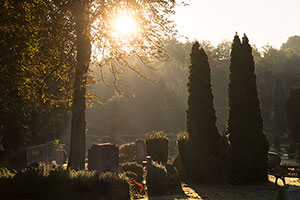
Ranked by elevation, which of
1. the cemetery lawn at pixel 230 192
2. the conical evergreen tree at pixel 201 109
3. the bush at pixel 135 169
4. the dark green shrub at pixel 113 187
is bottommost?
the cemetery lawn at pixel 230 192

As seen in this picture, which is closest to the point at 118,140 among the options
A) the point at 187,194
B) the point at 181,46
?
the point at 187,194

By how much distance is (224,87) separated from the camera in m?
68.9

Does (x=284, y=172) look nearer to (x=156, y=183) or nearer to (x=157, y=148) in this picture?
(x=156, y=183)

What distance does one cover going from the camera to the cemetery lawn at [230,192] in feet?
43.0

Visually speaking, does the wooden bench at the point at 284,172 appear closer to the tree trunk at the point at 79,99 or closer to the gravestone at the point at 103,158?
the gravestone at the point at 103,158

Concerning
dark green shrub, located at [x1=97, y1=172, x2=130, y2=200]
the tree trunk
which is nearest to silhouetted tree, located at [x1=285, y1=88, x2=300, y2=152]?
the tree trunk

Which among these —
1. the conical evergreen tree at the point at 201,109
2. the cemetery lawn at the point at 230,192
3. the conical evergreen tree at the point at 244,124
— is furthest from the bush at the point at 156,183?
the conical evergreen tree at the point at 244,124

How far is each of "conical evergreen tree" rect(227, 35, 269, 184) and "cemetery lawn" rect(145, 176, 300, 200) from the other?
1073 mm

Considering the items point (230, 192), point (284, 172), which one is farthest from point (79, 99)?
point (284, 172)

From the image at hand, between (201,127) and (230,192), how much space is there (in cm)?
458

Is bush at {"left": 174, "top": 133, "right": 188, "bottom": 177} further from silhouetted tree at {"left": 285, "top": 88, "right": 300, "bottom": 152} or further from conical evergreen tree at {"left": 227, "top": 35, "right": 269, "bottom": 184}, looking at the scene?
silhouetted tree at {"left": 285, "top": 88, "right": 300, "bottom": 152}

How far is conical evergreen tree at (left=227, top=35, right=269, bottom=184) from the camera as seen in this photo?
688 inches

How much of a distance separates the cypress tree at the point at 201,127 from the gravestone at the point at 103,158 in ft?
14.7

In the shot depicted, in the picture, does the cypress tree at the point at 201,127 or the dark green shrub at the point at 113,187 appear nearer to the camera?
the dark green shrub at the point at 113,187
